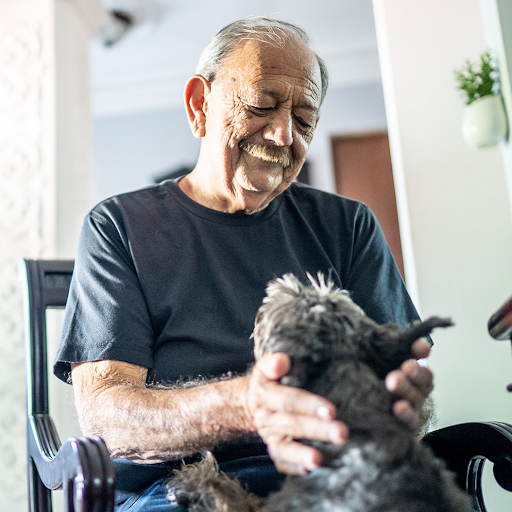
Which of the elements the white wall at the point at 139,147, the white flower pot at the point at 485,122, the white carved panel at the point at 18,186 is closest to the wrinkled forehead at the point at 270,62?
the white flower pot at the point at 485,122

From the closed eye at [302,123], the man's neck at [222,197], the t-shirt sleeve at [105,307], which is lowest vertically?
the t-shirt sleeve at [105,307]

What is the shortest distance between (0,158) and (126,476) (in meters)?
1.89

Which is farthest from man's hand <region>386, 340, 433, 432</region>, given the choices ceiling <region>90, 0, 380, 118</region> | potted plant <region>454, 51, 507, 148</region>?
ceiling <region>90, 0, 380, 118</region>

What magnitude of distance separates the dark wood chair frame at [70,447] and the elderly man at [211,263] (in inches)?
5.7

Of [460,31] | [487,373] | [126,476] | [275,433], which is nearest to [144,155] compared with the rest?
[460,31]

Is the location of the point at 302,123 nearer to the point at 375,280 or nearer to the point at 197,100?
the point at 197,100

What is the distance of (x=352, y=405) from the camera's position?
57 cm

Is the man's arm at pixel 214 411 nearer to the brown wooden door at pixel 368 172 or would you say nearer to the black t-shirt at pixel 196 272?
the black t-shirt at pixel 196 272

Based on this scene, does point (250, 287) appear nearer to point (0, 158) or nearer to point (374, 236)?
point (374, 236)

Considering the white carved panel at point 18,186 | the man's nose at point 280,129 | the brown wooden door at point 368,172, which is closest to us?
the man's nose at point 280,129

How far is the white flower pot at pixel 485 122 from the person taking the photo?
5.83 ft

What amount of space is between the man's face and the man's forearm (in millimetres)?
499

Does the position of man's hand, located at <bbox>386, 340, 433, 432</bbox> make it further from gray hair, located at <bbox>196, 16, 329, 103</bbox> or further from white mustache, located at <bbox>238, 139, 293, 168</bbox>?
gray hair, located at <bbox>196, 16, 329, 103</bbox>

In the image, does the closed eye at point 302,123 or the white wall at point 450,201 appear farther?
the white wall at point 450,201
